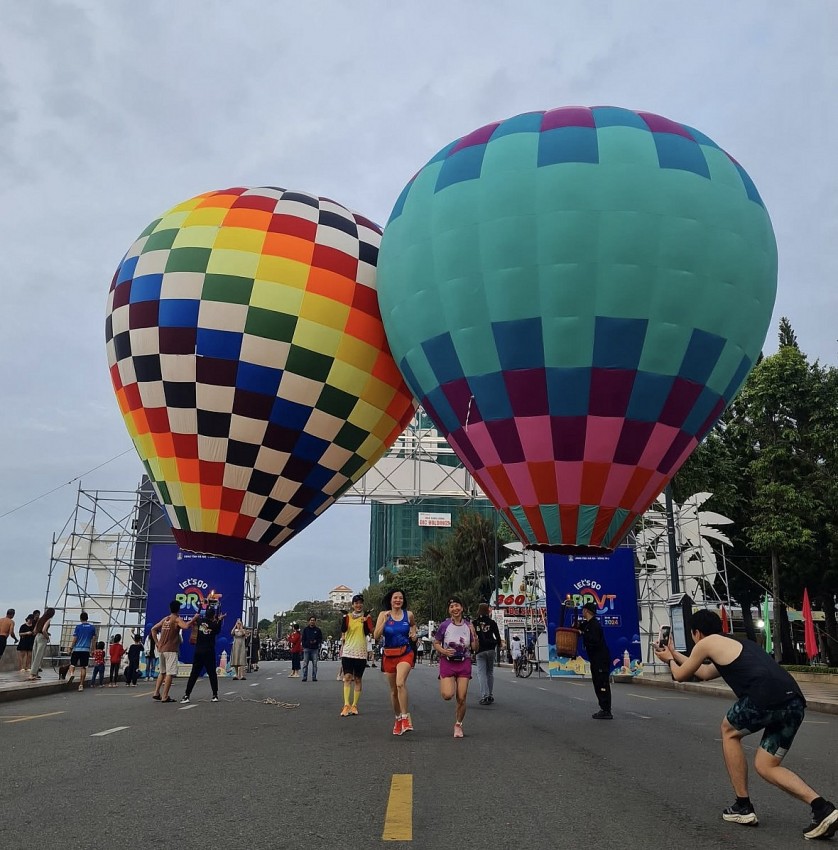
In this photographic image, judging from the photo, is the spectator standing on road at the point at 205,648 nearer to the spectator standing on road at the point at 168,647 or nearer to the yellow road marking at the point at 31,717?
the spectator standing on road at the point at 168,647

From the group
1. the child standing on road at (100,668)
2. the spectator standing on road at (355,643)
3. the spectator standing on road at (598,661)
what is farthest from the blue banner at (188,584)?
the spectator standing on road at (598,661)

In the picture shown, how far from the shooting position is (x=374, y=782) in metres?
5.96

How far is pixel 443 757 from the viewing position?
725 cm

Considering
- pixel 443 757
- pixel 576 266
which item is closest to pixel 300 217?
pixel 576 266

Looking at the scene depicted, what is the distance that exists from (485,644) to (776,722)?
27.5ft

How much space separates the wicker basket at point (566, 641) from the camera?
37.4 feet

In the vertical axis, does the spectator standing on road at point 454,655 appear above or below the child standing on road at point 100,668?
above

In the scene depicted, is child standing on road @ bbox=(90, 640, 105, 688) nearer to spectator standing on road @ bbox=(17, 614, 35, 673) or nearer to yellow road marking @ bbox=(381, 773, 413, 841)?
spectator standing on road @ bbox=(17, 614, 35, 673)

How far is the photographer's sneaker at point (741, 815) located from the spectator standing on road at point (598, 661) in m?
6.13

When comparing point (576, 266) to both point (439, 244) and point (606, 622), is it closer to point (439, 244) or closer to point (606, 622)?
point (439, 244)

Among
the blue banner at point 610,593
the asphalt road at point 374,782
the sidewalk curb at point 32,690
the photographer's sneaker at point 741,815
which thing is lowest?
the sidewalk curb at point 32,690

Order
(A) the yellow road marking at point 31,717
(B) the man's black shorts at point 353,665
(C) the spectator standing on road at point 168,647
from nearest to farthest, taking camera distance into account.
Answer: (A) the yellow road marking at point 31,717 → (B) the man's black shorts at point 353,665 → (C) the spectator standing on road at point 168,647

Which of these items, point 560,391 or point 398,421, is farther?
point 398,421

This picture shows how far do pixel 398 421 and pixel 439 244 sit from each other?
547 centimetres
